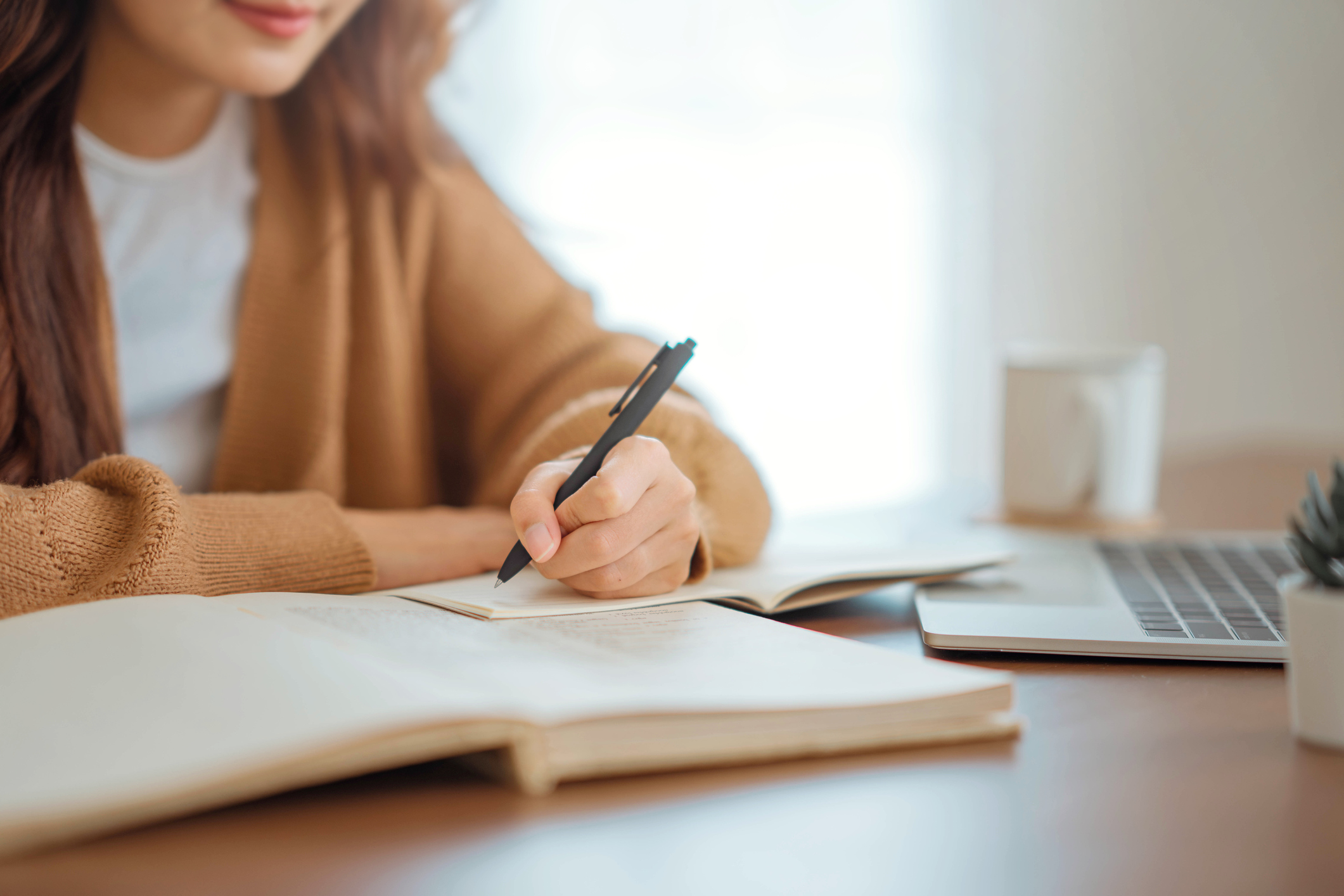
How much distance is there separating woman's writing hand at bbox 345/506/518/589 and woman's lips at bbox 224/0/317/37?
1.26 ft

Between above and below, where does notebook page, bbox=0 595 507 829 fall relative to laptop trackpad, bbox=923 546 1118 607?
above

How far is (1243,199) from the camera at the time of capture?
5.75 ft

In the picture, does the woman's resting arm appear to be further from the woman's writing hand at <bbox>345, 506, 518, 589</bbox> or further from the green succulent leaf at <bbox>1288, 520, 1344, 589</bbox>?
the green succulent leaf at <bbox>1288, 520, 1344, 589</bbox>

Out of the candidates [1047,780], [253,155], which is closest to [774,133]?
[253,155]

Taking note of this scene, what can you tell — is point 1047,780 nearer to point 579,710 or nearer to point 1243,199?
point 579,710

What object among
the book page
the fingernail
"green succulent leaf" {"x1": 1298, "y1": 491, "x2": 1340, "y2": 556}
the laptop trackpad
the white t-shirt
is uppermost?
the white t-shirt

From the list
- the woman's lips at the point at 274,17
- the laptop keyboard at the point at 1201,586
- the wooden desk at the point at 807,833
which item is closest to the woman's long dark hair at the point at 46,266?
the woman's lips at the point at 274,17

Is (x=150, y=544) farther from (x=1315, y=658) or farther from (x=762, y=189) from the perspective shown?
(x=762, y=189)

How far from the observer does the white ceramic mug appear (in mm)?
927

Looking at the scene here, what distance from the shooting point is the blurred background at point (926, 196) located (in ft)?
5.54

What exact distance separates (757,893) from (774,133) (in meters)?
1.67

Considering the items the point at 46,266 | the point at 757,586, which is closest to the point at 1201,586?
the point at 757,586

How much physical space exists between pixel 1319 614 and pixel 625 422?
32 cm

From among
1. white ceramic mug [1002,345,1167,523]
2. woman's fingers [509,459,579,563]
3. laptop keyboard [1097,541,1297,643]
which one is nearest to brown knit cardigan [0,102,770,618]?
woman's fingers [509,459,579,563]
